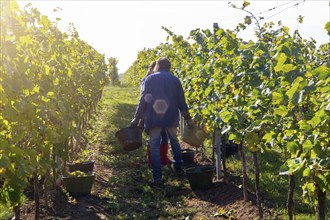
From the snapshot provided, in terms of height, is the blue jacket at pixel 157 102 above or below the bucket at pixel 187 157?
above

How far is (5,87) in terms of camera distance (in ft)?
10.5

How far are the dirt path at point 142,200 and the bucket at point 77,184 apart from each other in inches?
3.3

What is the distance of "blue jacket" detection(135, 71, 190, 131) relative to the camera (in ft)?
21.4

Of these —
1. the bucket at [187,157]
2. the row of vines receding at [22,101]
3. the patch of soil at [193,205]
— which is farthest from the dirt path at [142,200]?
the row of vines receding at [22,101]

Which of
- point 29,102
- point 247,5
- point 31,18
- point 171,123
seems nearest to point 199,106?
point 171,123

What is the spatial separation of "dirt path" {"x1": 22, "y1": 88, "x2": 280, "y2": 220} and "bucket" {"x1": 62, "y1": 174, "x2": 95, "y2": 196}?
0.08 m

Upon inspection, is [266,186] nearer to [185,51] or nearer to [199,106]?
[199,106]

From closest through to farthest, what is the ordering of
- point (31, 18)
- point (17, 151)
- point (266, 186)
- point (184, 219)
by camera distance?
point (17, 151) < point (31, 18) < point (184, 219) < point (266, 186)

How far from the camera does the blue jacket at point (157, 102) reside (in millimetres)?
6530

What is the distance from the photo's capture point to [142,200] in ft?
19.2

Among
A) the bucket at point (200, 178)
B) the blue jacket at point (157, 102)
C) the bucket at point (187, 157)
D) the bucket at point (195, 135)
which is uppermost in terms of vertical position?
the blue jacket at point (157, 102)

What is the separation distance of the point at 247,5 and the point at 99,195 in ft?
9.34

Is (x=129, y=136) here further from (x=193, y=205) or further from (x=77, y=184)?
(x=193, y=205)

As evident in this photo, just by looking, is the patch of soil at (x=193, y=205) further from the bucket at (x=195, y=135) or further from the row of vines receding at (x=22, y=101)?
the row of vines receding at (x=22, y=101)
